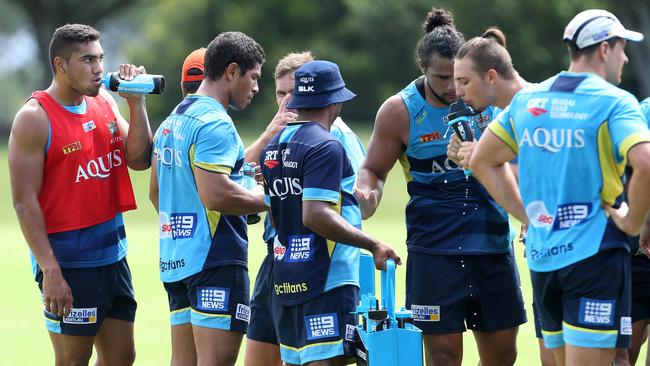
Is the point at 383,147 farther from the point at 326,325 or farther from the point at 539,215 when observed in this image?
the point at 539,215

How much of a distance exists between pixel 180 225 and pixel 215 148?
1.88 feet

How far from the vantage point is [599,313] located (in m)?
5.48

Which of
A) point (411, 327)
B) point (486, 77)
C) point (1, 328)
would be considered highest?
point (486, 77)

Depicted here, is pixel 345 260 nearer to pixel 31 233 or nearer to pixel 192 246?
pixel 192 246

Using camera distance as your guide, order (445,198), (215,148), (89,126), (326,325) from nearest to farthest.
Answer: (326,325), (215,148), (89,126), (445,198)

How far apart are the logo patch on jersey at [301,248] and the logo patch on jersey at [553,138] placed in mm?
1392

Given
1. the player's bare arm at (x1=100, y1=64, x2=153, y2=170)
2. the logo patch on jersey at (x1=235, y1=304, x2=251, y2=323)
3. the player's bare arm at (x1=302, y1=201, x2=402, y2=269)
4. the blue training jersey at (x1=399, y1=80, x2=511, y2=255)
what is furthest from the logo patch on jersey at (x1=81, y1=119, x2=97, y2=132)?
the blue training jersey at (x1=399, y1=80, x2=511, y2=255)

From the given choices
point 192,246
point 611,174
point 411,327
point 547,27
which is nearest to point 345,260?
point 411,327

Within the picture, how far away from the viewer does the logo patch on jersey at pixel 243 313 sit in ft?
22.6

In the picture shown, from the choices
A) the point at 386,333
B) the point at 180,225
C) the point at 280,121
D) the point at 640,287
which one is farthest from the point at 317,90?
the point at 640,287

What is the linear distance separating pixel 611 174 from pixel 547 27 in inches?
1554

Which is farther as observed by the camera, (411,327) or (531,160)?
(411,327)

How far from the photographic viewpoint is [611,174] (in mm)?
5477

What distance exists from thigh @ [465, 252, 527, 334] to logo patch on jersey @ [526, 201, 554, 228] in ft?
5.28
